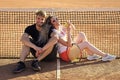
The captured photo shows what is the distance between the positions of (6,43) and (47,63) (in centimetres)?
219

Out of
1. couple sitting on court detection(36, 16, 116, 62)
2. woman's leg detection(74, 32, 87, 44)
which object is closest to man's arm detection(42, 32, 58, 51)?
couple sitting on court detection(36, 16, 116, 62)

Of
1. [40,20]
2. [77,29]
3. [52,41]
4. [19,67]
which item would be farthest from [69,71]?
[77,29]

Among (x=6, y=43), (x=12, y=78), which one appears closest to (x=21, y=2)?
(x=6, y=43)

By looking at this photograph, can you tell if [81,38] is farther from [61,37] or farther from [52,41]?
[52,41]

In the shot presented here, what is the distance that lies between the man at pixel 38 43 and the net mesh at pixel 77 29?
0.98 m

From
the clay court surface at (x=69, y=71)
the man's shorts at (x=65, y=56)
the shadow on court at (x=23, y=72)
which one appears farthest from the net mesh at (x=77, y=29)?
the man's shorts at (x=65, y=56)

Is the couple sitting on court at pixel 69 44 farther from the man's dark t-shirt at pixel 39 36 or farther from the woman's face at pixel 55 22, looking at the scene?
the man's dark t-shirt at pixel 39 36

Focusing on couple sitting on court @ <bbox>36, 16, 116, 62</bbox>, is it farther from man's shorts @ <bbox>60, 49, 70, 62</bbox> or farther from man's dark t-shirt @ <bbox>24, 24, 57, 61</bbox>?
man's dark t-shirt @ <bbox>24, 24, 57, 61</bbox>

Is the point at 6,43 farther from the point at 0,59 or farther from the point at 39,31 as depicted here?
the point at 39,31

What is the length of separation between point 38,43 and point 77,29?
429 centimetres

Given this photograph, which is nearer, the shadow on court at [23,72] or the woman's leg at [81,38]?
the shadow on court at [23,72]

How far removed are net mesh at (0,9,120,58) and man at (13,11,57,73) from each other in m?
0.98

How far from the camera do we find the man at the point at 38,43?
7301 millimetres

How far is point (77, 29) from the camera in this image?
1169 centimetres
